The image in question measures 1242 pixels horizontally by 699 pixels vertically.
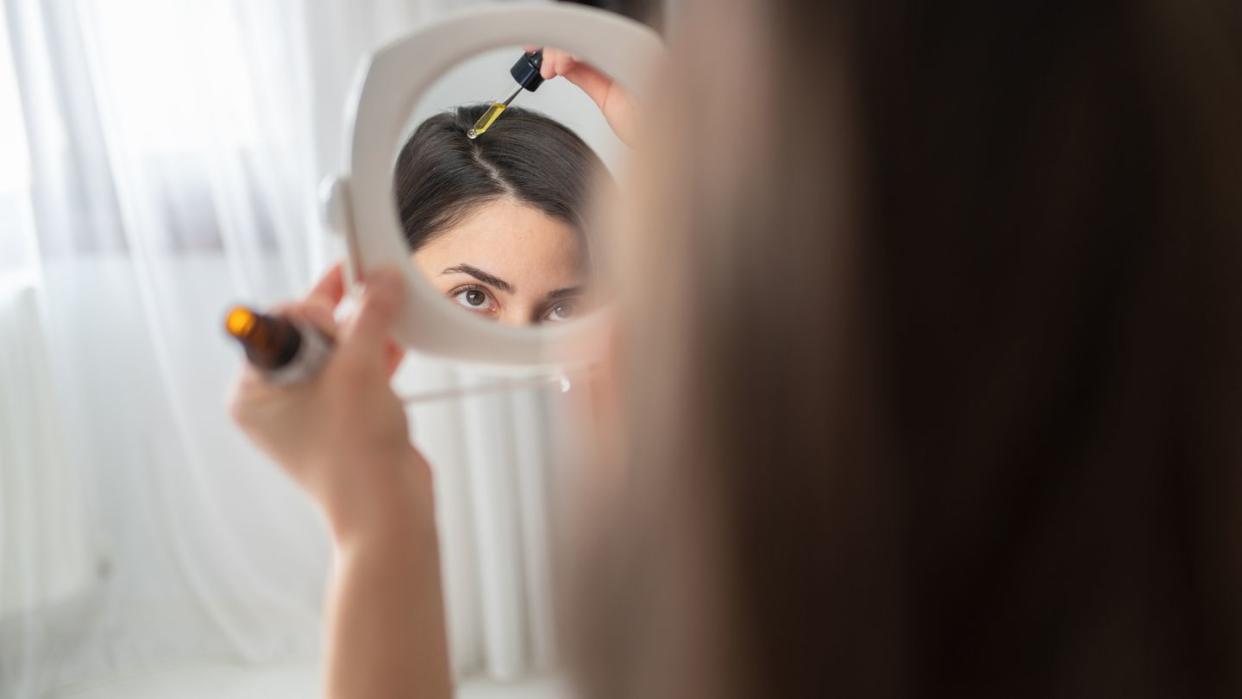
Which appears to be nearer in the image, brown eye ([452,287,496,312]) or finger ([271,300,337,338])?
finger ([271,300,337,338])

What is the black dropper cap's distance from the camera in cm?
65

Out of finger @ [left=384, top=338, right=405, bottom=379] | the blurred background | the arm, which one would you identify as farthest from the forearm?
the blurred background

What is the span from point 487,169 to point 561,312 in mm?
133

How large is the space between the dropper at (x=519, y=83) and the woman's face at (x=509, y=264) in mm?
62

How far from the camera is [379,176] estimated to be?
608mm

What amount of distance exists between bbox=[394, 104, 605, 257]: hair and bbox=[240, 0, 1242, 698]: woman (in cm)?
38

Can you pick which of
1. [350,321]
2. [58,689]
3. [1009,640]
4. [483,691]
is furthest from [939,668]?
[58,689]

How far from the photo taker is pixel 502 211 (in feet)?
2.44

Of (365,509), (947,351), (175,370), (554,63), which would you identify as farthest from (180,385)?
(947,351)

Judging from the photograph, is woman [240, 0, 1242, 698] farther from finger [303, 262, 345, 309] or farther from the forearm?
finger [303, 262, 345, 309]

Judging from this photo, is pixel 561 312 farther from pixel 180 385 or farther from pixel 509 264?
pixel 180 385

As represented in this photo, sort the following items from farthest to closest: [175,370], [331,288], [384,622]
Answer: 1. [175,370]
2. [331,288]
3. [384,622]

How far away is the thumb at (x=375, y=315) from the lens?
47 cm

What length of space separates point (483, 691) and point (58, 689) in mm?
651
